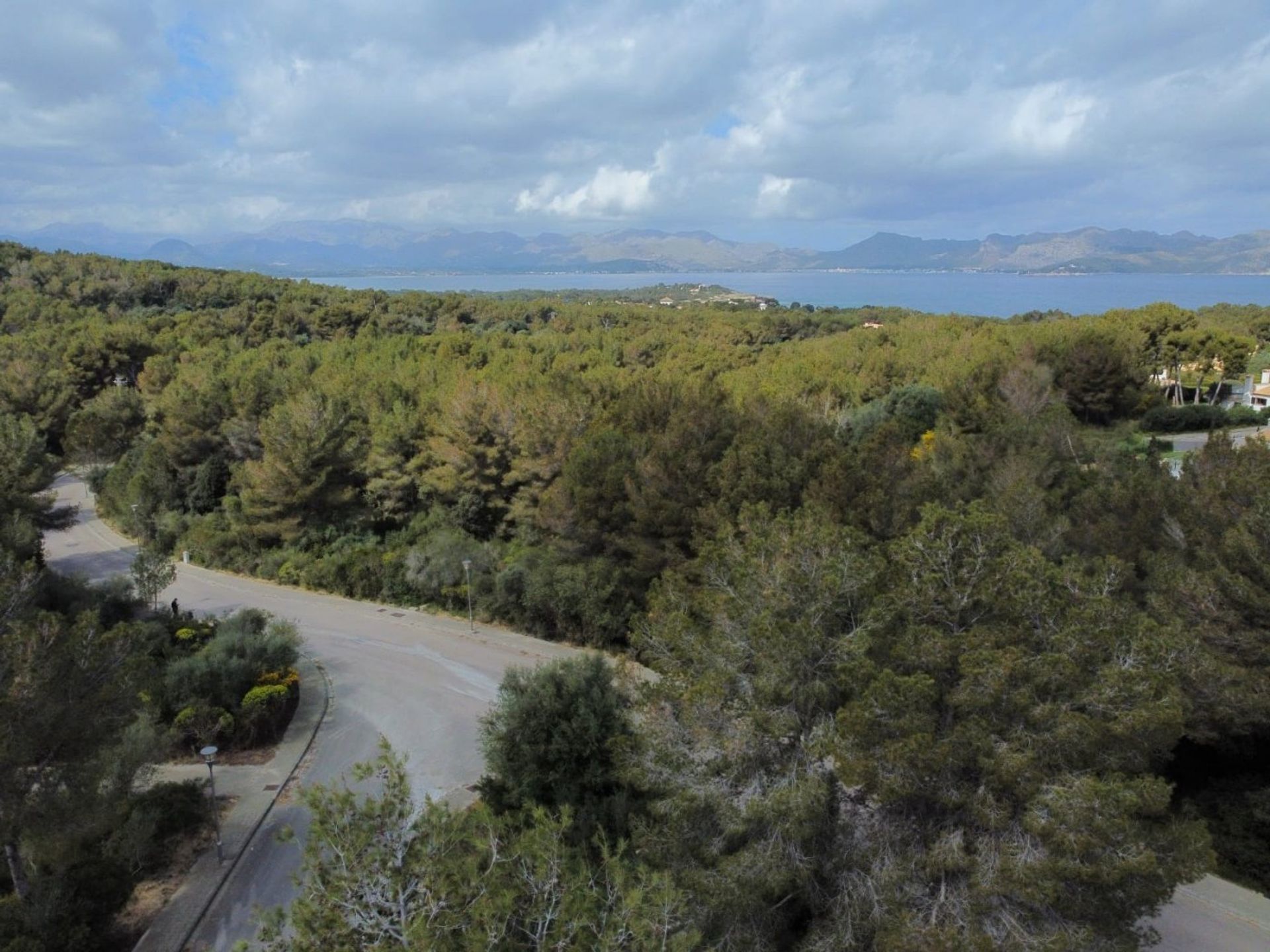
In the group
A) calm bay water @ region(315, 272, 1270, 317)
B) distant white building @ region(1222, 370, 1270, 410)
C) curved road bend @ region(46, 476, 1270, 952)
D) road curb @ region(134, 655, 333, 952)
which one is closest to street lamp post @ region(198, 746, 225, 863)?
road curb @ region(134, 655, 333, 952)

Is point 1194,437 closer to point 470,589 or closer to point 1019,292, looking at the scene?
point 470,589

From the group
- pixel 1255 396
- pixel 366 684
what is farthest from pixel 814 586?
pixel 1255 396

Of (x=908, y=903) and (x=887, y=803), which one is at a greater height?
(x=887, y=803)

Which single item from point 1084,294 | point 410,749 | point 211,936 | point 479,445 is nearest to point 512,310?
point 479,445

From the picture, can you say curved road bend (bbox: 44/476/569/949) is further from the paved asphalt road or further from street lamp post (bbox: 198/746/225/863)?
the paved asphalt road

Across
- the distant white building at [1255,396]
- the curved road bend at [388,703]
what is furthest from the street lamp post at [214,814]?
the distant white building at [1255,396]

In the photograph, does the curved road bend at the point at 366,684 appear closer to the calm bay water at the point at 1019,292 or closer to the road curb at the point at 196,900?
the road curb at the point at 196,900

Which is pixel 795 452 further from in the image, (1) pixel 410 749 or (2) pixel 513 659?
(1) pixel 410 749
